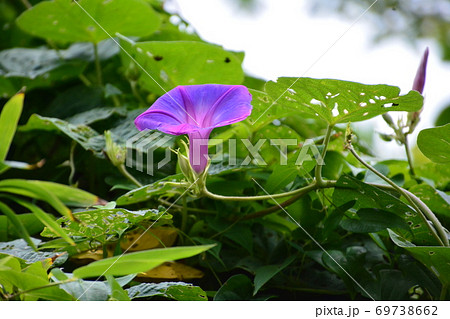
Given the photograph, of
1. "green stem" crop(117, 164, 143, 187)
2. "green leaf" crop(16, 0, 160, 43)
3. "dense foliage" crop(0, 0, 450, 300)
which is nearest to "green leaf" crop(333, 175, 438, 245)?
"dense foliage" crop(0, 0, 450, 300)

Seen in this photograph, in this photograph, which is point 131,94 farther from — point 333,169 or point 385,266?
point 385,266

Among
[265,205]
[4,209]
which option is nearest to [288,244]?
[265,205]

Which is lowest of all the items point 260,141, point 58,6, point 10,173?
point 10,173

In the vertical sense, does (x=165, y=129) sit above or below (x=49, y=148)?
above

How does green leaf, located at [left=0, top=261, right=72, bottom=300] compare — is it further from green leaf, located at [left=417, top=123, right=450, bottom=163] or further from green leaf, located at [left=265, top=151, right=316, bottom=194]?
green leaf, located at [left=417, top=123, right=450, bottom=163]

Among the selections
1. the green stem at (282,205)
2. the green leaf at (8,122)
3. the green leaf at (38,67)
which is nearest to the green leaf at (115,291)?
the green leaf at (8,122)

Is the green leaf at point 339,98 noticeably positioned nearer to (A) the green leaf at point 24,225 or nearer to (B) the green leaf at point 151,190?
(B) the green leaf at point 151,190

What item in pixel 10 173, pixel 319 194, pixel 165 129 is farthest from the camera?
pixel 10 173

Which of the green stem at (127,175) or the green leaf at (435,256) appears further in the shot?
the green stem at (127,175)
